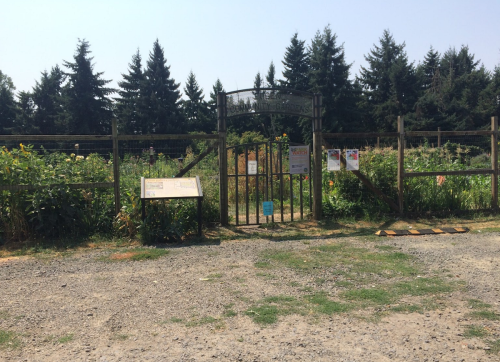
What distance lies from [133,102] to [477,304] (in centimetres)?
4351

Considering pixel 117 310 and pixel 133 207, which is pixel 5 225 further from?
pixel 117 310

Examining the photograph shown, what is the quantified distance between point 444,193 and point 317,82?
35.2 meters

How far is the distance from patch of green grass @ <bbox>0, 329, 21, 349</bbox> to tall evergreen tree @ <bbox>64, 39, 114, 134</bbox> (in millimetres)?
40827

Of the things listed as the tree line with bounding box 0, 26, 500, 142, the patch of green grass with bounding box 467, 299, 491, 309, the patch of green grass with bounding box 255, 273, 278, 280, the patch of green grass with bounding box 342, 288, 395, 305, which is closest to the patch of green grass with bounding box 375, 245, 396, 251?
the patch of green grass with bounding box 342, 288, 395, 305

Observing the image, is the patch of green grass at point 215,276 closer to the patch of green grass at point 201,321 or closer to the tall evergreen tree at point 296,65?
the patch of green grass at point 201,321

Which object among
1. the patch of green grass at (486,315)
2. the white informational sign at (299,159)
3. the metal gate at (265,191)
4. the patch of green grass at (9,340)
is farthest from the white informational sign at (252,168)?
the patch of green grass at (9,340)

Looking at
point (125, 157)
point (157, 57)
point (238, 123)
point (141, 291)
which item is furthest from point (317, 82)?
point (141, 291)

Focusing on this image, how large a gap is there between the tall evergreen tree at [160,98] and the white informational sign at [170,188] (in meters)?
35.0

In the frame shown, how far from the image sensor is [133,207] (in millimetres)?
8383

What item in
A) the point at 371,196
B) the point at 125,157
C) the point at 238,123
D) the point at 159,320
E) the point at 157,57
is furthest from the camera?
the point at 157,57

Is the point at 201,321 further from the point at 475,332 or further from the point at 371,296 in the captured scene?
the point at 475,332

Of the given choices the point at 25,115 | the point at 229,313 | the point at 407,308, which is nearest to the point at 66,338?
the point at 229,313

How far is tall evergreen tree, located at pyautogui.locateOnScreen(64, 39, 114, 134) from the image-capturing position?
42.8 m

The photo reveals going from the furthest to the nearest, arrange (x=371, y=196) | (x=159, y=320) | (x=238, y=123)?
(x=238, y=123) < (x=371, y=196) < (x=159, y=320)
